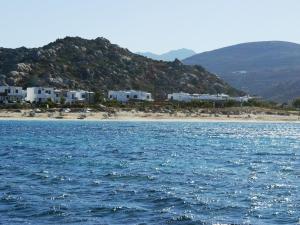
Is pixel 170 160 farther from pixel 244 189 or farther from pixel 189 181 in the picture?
pixel 244 189

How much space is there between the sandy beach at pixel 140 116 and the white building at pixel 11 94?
2699 cm

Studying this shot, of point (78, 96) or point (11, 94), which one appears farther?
point (78, 96)

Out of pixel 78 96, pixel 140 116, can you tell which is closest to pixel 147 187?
pixel 140 116

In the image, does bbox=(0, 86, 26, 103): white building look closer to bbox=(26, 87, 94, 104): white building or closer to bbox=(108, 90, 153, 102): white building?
bbox=(26, 87, 94, 104): white building

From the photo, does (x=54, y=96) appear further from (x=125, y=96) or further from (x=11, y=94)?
(x=125, y=96)

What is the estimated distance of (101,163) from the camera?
48719mm

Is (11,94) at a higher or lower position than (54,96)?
higher

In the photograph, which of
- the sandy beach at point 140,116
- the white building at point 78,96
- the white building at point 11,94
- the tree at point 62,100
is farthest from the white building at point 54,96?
the sandy beach at point 140,116

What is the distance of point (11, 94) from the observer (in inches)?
6663

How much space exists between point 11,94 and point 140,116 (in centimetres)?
4326

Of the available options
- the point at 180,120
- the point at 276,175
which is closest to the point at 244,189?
the point at 276,175

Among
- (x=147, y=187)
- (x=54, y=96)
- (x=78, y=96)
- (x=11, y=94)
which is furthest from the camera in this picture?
(x=78, y=96)

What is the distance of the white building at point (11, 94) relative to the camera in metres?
169

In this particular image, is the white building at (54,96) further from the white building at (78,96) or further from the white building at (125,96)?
the white building at (125,96)
